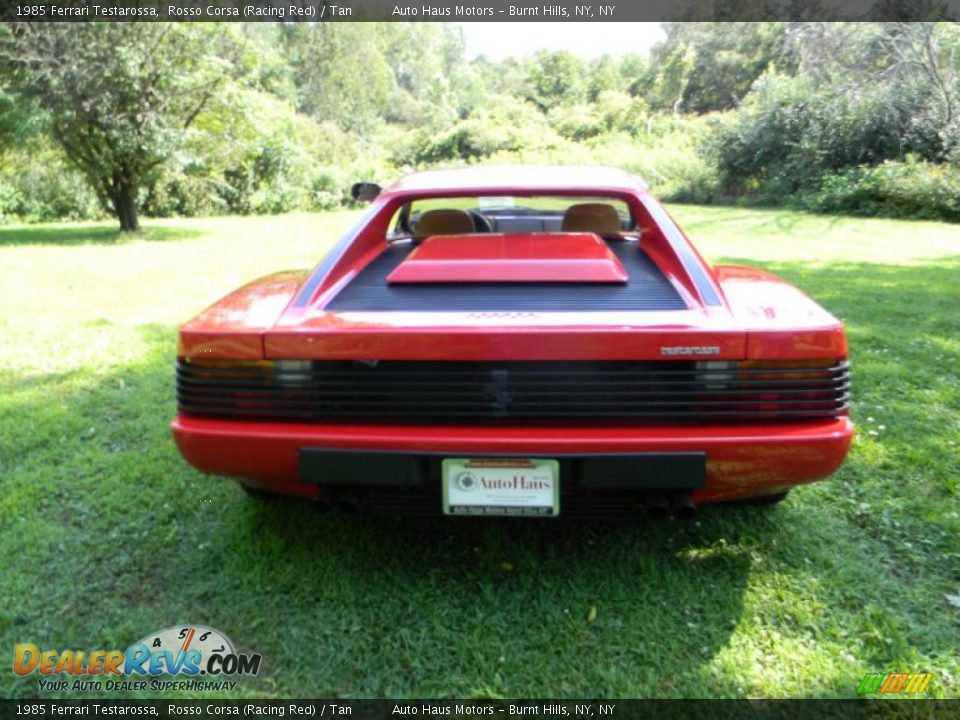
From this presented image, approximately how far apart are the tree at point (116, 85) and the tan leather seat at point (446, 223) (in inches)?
445

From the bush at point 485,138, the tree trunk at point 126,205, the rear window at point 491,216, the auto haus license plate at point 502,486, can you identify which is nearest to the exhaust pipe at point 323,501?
the auto haus license plate at point 502,486

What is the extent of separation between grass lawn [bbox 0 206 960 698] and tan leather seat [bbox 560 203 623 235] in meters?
1.30

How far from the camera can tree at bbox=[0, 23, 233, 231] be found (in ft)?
39.2

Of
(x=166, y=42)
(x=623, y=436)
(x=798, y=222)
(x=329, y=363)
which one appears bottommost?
(x=798, y=222)

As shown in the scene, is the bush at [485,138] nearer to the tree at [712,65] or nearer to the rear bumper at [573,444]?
the tree at [712,65]

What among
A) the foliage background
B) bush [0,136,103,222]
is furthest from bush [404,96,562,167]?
bush [0,136,103,222]

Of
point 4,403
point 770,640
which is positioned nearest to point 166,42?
point 4,403

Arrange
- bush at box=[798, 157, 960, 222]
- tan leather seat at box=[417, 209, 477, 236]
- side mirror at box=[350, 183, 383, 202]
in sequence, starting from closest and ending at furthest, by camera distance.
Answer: tan leather seat at box=[417, 209, 477, 236] < side mirror at box=[350, 183, 383, 202] < bush at box=[798, 157, 960, 222]

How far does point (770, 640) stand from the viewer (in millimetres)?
2084

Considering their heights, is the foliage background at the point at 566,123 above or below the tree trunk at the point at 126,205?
above

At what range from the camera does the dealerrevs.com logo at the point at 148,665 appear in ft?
6.37

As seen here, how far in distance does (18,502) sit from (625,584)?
233 centimetres

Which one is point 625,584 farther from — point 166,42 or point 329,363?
point 166,42

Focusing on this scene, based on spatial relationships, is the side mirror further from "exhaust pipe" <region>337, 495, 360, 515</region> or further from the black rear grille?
"exhaust pipe" <region>337, 495, 360, 515</region>
